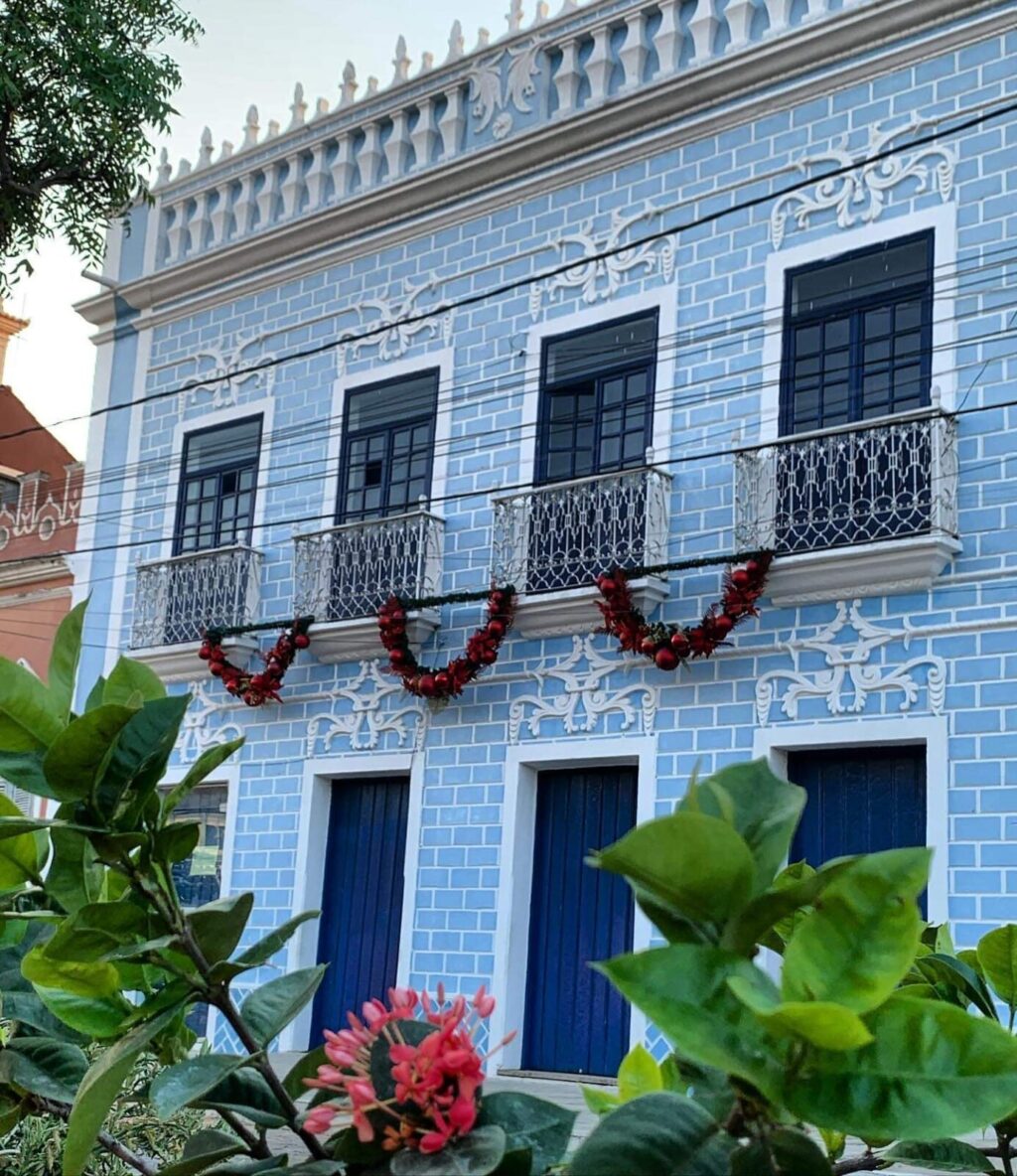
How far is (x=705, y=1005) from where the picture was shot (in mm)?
716

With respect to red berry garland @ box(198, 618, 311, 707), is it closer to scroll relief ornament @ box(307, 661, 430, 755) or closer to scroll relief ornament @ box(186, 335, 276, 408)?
scroll relief ornament @ box(307, 661, 430, 755)

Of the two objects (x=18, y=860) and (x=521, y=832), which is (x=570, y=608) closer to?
(x=521, y=832)

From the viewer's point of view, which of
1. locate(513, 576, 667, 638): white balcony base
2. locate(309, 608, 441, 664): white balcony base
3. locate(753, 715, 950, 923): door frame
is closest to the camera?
locate(753, 715, 950, 923): door frame

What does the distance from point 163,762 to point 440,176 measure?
12.2m

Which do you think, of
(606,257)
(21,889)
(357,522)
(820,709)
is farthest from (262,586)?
(21,889)

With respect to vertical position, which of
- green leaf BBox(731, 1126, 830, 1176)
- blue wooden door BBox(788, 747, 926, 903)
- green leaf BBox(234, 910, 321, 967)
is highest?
blue wooden door BBox(788, 747, 926, 903)

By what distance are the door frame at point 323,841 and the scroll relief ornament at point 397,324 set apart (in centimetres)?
322

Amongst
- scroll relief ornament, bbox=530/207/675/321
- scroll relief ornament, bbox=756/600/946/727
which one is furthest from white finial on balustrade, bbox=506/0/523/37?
scroll relief ornament, bbox=756/600/946/727

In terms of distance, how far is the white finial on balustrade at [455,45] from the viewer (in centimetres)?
1298

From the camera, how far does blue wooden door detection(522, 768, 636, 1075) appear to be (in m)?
10.8

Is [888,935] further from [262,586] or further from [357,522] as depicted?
Answer: [262,586]

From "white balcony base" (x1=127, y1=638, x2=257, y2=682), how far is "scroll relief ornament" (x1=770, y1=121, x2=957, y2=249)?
5.24 m

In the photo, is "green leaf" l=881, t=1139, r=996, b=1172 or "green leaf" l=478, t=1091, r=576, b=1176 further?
"green leaf" l=881, t=1139, r=996, b=1172

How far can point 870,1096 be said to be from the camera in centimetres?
74
